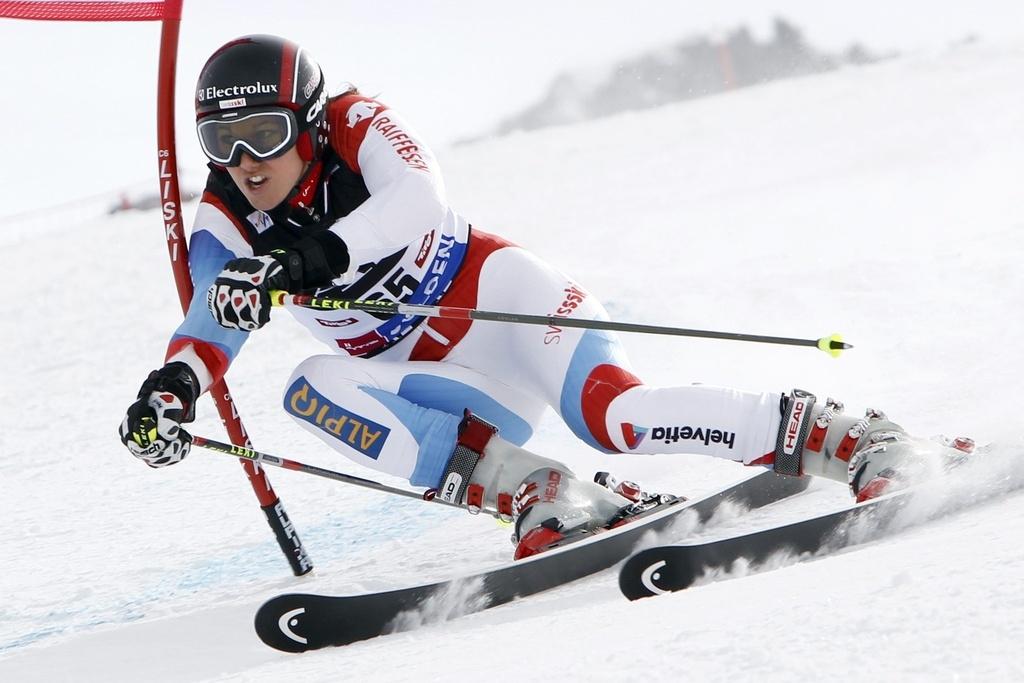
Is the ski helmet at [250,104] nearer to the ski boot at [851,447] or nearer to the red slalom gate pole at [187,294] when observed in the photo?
the red slalom gate pole at [187,294]

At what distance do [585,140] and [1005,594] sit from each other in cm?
1027

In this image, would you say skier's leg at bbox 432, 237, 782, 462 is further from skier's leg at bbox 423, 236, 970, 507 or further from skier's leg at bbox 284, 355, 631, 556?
skier's leg at bbox 284, 355, 631, 556

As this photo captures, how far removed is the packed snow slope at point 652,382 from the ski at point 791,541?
64 mm

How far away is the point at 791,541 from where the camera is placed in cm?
217

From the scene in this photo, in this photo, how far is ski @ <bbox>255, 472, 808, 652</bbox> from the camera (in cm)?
214

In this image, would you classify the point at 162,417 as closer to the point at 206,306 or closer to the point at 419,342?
the point at 206,306

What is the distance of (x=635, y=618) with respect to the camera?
5.61ft

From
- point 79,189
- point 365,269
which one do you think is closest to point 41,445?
point 365,269

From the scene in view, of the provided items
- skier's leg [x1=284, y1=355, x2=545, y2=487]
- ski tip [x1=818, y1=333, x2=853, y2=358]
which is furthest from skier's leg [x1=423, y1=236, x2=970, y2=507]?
ski tip [x1=818, y1=333, x2=853, y2=358]

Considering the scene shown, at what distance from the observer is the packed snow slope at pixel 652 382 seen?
1499 millimetres

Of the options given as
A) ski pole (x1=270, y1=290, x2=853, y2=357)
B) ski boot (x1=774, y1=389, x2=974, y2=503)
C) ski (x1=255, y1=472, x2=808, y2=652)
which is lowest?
ski (x1=255, y1=472, x2=808, y2=652)

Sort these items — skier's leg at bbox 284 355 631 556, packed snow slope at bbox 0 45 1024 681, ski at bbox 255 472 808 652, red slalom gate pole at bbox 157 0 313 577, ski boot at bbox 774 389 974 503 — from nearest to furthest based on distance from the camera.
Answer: packed snow slope at bbox 0 45 1024 681 < ski at bbox 255 472 808 652 < ski boot at bbox 774 389 974 503 < skier's leg at bbox 284 355 631 556 < red slalom gate pole at bbox 157 0 313 577

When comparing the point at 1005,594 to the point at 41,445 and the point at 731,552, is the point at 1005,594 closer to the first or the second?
the point at 731,552

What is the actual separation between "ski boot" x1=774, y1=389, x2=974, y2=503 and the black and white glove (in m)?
1.07
